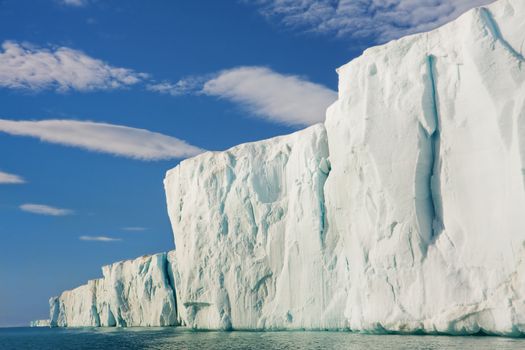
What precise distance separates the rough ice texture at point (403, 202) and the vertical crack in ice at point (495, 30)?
5 cm

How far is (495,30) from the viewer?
15.6m

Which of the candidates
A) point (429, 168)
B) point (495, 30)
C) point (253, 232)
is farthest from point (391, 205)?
point (253, 232)

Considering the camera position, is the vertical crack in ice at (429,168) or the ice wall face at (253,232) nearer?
the vertical crack in ice at (429,168)

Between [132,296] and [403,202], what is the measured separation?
2916 cm

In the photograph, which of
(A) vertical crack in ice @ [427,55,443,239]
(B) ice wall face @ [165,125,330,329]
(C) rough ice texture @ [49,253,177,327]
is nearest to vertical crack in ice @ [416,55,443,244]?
(A) vertical crack in ice @ [427,55,443,239]

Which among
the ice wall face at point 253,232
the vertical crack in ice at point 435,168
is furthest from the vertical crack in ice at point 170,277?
the vertical crack in ice at point 435,168

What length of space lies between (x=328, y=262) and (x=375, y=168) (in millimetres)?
4921

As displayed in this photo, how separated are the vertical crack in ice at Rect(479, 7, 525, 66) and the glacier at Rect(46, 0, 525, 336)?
5cm

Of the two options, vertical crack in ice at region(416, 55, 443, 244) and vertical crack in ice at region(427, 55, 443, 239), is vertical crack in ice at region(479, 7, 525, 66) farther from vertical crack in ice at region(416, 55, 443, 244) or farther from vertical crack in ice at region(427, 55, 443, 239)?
vertical crack in ice at region(416, 55, 443, 244)

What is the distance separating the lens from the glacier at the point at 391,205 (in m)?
14.7

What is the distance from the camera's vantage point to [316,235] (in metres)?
21.8

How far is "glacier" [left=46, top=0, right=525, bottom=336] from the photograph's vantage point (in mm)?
14727

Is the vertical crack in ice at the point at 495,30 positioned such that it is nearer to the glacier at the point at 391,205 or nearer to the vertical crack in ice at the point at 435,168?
the glacier at the point at 391,205

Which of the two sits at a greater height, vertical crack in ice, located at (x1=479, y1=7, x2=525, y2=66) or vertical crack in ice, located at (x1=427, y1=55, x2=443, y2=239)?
vertical crack in ice, located at (x1=479, y1=7, x2=525, y2=66)
